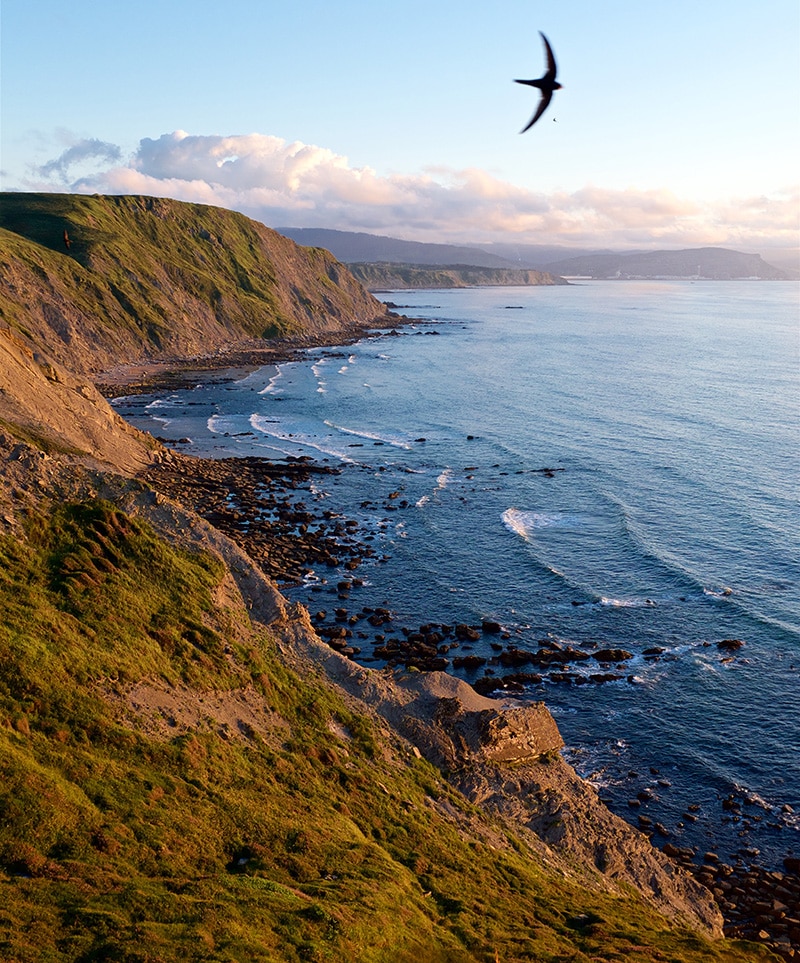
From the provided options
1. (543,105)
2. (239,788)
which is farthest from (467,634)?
(543,105)

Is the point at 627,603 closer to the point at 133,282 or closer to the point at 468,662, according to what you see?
the point at 468,662

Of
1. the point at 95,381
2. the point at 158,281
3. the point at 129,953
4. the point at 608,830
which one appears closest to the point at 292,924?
the point at 129,953

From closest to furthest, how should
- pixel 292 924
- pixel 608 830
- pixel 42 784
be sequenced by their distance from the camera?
pixel 292 924 → pixel 42 784 → pixel 608 830

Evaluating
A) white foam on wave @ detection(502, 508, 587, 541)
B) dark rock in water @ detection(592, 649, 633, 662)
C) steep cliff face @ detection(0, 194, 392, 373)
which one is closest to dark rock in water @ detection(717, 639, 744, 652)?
dark rock in water @ detection(592, 649, 633, 662)

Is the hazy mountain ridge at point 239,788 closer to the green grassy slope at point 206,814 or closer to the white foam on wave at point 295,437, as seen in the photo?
the green grassy slope at point 206,814

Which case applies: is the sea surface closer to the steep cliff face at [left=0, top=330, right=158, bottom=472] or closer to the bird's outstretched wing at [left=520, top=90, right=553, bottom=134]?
the steep cliff face at [left=0, top=330, right=158, bottom=472]

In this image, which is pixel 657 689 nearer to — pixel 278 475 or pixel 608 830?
pixel 608 830

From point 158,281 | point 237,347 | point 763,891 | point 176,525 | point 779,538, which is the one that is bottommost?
point 763,891
